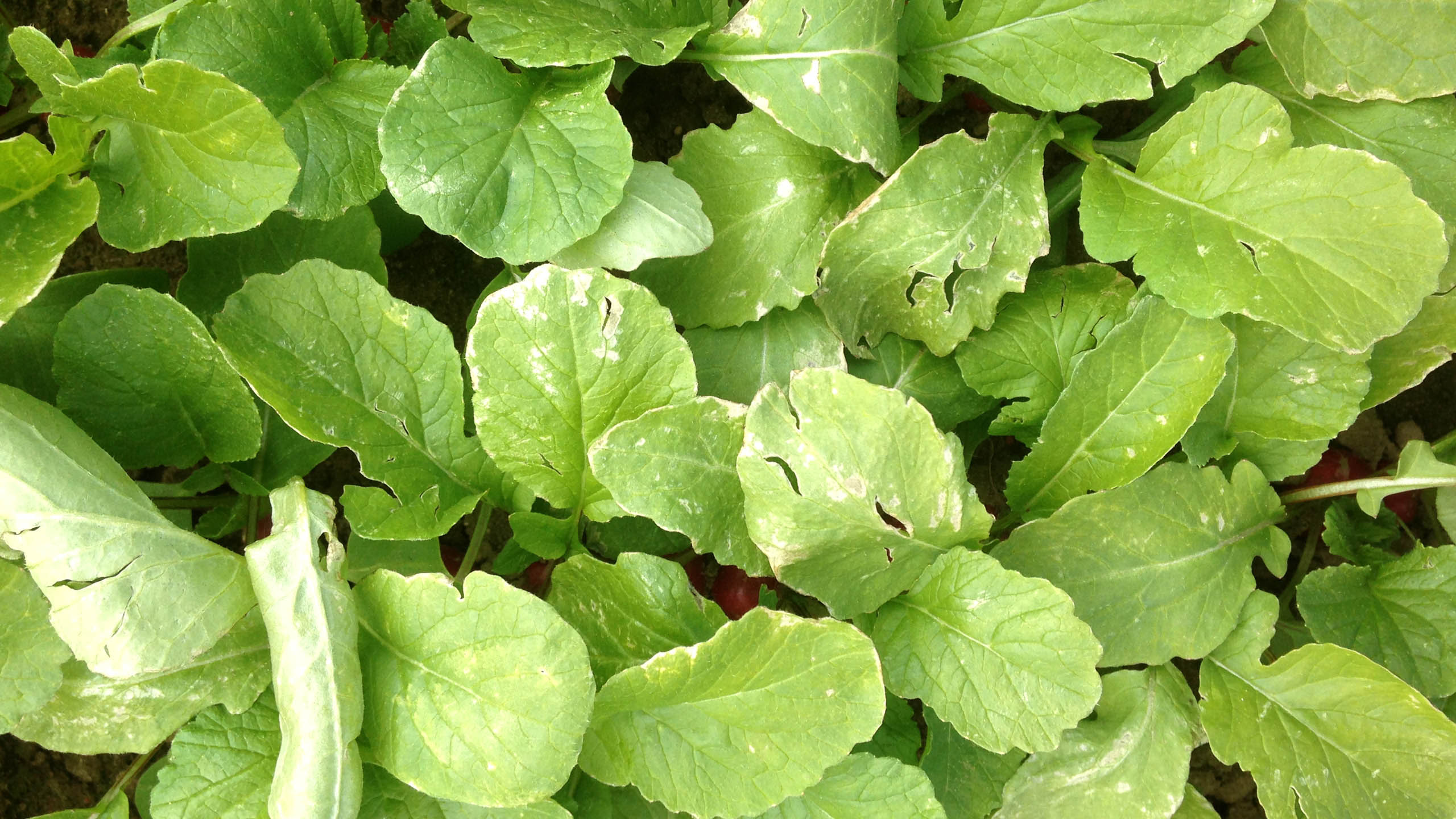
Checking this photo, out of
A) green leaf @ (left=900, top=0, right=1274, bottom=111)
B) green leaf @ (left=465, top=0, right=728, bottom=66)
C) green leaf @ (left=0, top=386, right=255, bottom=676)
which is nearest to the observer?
green leaf @ (left=0, top=386, right=255, bottom=676)

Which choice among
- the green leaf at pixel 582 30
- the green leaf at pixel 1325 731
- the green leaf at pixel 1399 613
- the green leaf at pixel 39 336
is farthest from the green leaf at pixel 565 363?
the green leaf at pixel 1399 613

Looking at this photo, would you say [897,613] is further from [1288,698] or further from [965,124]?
[965,124]

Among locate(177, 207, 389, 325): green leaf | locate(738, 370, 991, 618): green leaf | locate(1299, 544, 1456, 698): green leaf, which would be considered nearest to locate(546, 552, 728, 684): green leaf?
locate(738, 370, 991, 618): green leaf

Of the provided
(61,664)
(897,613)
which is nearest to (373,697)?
(61,664)

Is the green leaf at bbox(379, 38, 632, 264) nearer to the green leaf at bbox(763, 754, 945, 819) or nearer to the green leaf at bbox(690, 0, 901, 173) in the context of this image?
the green leaf at bbox(690, 0, 901, 173)

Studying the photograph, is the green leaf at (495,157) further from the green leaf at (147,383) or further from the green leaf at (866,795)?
the green leaf at (866,795)
